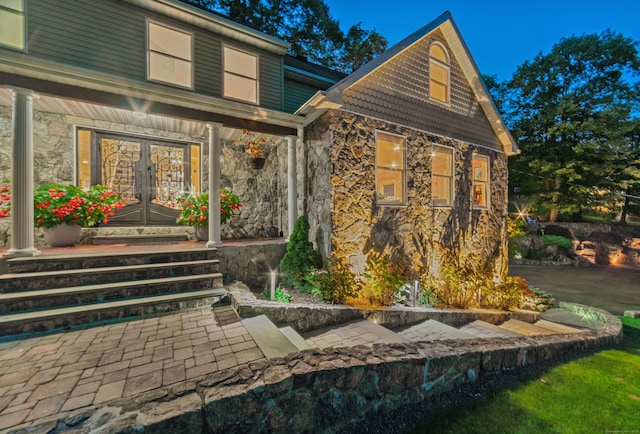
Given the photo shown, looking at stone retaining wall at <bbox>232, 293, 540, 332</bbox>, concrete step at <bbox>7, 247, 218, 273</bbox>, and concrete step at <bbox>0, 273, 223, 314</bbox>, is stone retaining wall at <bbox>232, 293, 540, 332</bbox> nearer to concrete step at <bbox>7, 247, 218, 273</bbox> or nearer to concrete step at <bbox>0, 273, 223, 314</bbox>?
concrete step at <bbox>0, 273, 223, 314</bbox>

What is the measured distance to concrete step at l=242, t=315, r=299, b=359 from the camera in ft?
8.58

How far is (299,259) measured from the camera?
5219mm

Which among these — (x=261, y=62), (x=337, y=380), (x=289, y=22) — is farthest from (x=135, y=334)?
(x=289, y=22)

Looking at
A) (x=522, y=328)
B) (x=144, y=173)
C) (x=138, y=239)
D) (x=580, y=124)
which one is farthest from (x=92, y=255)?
(x=580, y=124)

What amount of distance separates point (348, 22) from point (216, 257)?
105179mm

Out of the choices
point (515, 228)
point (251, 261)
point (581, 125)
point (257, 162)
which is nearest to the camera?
point (251, 261)

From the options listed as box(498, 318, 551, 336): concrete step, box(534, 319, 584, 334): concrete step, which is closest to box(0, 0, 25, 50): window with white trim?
box(498, 318, 551, 336): concrete step

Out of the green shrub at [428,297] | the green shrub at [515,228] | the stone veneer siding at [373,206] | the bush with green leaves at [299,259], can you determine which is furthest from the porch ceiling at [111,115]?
the green shrub at [515,228]

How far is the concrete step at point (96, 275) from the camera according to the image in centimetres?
338

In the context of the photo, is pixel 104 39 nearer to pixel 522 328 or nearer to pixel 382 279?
pixel 382 279

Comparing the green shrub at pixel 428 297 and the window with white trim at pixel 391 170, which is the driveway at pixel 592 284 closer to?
the green shrub at pixel 428 297

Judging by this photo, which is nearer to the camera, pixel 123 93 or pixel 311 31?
pixel 123 93

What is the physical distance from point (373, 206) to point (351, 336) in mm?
2882

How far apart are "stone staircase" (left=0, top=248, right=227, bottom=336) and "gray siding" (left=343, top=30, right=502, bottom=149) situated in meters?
4.45
